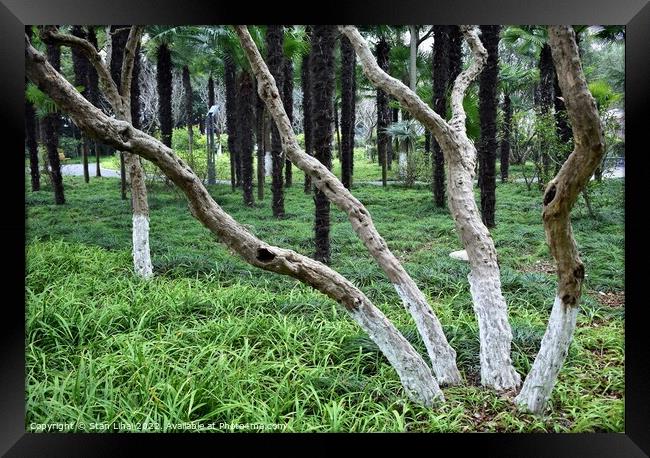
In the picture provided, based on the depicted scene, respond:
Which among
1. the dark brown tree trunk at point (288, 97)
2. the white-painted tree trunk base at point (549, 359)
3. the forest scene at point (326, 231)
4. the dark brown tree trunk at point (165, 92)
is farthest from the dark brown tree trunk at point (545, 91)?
the dark brown tree trunk at point (165, 92)

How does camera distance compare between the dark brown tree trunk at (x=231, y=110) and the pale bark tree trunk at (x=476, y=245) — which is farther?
the dark brown tree trunk at (x=231, y=110)

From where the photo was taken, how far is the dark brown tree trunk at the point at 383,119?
2.79 meters

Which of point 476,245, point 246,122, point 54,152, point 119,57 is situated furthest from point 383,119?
point 54,152

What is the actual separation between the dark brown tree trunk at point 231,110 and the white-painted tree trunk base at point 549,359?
1.83 m

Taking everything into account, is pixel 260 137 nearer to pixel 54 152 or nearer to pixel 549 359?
pixel 54 152

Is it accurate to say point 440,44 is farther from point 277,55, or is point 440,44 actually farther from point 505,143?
point 277,55

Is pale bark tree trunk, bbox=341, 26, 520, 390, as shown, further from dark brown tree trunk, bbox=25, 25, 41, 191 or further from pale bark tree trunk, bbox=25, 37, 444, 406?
dark brown tree trunk, bbox=25, 25, 41, 191

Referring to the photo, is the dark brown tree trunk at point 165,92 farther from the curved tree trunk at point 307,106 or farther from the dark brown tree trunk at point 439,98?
the dark brown tree trunk at point 439,98

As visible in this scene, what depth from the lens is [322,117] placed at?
2879mm

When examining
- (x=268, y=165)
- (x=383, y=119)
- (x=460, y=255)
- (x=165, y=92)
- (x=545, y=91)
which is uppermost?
(x=165, y=92)

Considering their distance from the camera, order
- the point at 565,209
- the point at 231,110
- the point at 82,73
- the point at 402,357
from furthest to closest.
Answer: the point at 82,73
the point at 231,110
the point at 402,357
the point at 565,209

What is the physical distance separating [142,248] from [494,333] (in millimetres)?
1969
